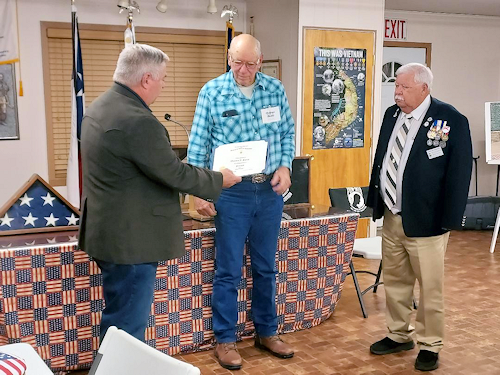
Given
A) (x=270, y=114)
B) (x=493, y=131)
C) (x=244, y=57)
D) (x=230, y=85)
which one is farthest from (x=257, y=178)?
(x=493, y=131)

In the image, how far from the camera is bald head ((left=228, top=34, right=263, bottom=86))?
123 inches

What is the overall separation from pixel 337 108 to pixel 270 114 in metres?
3.04

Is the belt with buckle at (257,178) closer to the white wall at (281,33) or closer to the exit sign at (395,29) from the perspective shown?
the white wall at (281,33)

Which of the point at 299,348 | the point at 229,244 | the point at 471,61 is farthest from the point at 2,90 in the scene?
the point at 471,61

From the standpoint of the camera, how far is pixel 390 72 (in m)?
7.46

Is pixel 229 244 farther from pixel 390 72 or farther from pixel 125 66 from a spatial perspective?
pixel 390 72

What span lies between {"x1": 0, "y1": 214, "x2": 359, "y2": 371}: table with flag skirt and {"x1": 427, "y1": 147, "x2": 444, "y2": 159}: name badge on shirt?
2.80ft

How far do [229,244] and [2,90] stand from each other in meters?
3.38

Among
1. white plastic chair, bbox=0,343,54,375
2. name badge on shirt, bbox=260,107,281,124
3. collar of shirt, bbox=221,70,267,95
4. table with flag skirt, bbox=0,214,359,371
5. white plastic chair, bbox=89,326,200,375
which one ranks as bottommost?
table with flag skirt, bbox=0,214,359,371

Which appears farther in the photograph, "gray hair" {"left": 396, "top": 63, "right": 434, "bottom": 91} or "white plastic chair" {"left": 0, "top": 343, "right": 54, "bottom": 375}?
"gray hair" {"left": 396, "top": 63, "right": 434, "bottom": 91}

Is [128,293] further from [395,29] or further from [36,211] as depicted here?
[395,29]

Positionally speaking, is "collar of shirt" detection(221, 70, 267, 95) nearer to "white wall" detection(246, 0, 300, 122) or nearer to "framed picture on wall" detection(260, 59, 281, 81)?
"white wall" detection(246, 0, 300, 122)

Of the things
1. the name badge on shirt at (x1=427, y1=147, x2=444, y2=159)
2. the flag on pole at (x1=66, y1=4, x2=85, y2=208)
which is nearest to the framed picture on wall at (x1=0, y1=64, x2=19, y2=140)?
the flag on pole at (x1=66, y1=4, x2=85, y2=208)

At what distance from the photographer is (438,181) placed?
3.22m
